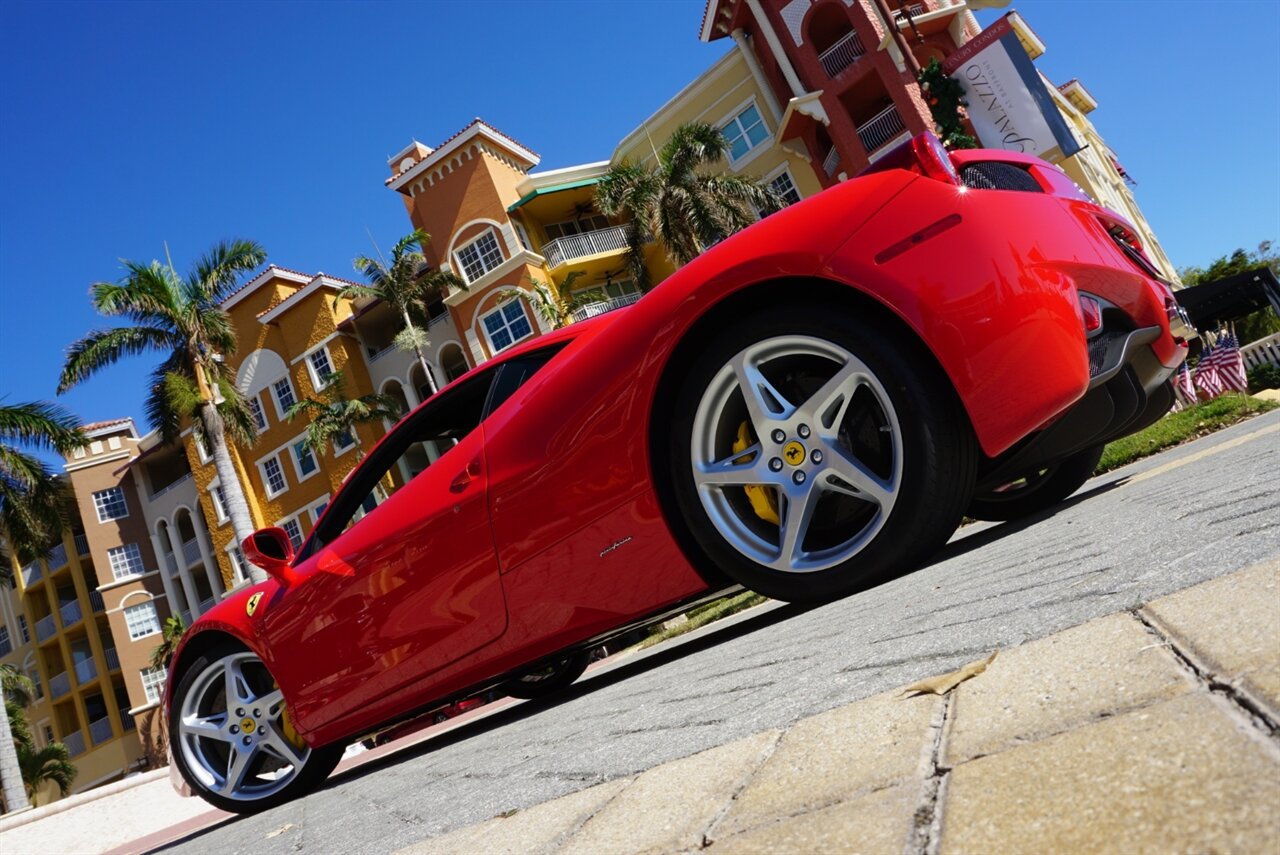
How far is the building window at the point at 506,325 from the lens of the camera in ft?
94.3

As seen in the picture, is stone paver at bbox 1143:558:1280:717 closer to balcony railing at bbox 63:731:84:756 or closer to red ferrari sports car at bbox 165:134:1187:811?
red ferrari sports car at bbox 165:134:1187:811

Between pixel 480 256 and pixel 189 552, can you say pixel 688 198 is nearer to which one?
pixel 480 256

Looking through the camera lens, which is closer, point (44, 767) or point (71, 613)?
point (44, 767)

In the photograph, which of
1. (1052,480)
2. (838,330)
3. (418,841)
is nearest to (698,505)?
(838,330)

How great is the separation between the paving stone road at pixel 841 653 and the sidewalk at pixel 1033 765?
0.45ft

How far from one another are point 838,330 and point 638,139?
2898cm

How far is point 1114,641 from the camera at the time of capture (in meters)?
1.13

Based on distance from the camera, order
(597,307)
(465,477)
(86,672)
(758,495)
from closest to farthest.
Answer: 1. (758,495)
2. (465,477)
3. (597,307)
4. (86,672)

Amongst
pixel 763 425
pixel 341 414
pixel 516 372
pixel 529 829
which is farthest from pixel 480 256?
pixel 529 829

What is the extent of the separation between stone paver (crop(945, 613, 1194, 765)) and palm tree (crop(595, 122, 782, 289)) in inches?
884

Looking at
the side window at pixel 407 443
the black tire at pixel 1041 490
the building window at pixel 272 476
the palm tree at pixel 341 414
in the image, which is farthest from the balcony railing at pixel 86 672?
the black tire at pixel 1041 490

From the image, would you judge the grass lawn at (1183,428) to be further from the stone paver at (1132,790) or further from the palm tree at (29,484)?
the palm tree at (29,484)

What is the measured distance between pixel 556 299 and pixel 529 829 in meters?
28.1

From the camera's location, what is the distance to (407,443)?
3756mm
